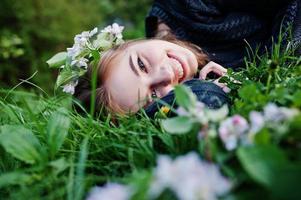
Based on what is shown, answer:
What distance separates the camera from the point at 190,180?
639mm

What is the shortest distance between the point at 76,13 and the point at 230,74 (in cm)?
A: 404

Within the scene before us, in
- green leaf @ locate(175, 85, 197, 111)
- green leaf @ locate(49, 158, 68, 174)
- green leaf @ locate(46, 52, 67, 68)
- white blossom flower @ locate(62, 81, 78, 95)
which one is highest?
green leaf @ locate(175, 85, 197, 111)

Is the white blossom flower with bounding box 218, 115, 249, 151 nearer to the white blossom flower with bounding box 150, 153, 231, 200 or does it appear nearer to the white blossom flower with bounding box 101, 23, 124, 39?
the white blossom flower with bounding box 150, 153, 231, 200

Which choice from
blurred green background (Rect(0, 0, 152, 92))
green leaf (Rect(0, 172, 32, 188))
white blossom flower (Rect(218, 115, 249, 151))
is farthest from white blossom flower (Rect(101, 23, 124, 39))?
blurred green background (Rect(0, 0, 152, 92))

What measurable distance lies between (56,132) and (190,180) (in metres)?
0.48

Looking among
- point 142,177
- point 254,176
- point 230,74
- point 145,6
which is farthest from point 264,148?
point 145,6

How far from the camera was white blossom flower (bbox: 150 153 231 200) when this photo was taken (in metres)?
0.64

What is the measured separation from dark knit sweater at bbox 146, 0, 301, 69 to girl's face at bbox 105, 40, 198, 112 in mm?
297

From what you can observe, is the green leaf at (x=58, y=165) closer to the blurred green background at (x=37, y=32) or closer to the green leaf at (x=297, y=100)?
the green leaf at (x=297, y=100)

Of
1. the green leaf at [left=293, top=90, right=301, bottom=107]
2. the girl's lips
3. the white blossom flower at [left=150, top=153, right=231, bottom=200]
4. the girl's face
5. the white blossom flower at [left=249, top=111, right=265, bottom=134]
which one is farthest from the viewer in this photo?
the girl's lips

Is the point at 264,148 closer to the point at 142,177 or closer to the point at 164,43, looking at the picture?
the point at 142,177

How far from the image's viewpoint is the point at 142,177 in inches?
28.3

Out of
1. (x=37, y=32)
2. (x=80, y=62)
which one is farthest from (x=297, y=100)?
(x=37, y=32)

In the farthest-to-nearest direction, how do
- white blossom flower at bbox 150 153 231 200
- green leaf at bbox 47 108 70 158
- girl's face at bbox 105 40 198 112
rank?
girl's face at bbox 105 40 198 112, green leaf at bbox 47 108 70 158, white blossom flower at bbox 150 153 231 200
